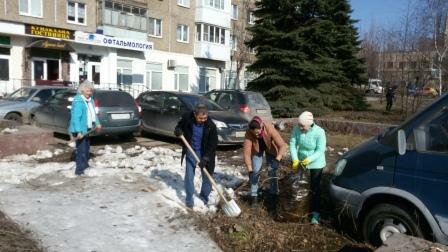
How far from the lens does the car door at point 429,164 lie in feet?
14.9

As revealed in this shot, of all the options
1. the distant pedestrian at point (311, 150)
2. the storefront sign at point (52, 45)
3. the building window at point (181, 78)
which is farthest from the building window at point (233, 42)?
the distant pedestrian at point (311, 150)

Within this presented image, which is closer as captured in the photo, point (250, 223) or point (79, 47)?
point (250, 223)

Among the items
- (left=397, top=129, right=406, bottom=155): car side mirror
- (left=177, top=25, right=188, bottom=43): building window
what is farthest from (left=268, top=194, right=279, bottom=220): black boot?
(left=177, top=25, right=188, bottom=43): building window

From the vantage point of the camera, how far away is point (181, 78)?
39.7m

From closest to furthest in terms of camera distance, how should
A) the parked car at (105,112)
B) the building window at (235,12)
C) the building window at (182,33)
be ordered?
the parked car at (105,112)
the building window at (182,33)
the building window at (235,12)

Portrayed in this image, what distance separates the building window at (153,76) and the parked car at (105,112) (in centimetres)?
2317

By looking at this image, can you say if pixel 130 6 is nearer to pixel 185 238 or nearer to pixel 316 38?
pixel 316 38

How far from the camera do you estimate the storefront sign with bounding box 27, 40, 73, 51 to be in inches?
1082

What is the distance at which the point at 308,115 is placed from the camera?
607 cm

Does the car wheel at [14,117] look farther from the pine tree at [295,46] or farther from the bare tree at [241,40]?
the bare tree at [241,40]

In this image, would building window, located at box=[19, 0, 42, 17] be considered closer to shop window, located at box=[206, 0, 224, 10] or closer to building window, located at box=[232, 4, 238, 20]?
shop window, located at box=[206, 0, 224, 10]

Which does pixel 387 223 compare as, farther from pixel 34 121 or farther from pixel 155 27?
pixel 155 27

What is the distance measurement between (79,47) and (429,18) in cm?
2098

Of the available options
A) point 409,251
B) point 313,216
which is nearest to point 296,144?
point 313,216
